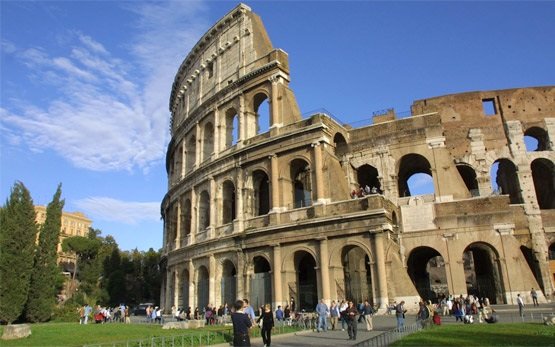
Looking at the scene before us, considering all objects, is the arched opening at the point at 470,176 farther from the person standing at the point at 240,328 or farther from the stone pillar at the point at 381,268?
the person standing at the point at 240,328

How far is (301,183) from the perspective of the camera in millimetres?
26750

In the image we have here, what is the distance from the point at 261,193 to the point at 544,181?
57.1ft

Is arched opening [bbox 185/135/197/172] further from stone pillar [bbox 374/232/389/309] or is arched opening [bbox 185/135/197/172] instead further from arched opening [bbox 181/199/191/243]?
stone pillar [bbox 374/232/389/309]

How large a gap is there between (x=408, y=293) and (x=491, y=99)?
13.6 metres

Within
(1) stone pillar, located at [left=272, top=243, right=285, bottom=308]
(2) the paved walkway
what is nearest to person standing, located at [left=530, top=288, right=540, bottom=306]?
(2) the paved walkway

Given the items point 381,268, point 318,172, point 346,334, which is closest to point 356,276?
point 381,268

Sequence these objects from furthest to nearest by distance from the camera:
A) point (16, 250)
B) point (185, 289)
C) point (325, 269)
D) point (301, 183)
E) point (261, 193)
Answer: point (185, 289) < point (301, 183) < point (261, 193) < point (16, 250) < point (325, 269)

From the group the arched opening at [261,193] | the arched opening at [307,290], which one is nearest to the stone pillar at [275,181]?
the arched opening at [261,193]

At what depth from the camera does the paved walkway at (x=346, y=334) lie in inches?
460

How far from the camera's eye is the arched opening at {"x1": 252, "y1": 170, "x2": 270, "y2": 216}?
987 inches

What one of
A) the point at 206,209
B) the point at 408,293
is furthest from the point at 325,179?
the point at 206,209

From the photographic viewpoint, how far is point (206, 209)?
29.3 meters

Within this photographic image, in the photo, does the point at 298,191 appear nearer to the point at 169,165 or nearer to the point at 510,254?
the point at 510,254

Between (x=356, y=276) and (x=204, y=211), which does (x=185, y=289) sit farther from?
(x=356, y=276)
